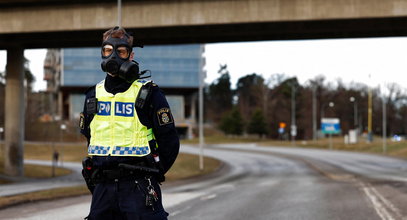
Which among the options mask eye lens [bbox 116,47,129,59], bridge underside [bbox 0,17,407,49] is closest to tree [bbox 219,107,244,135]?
bridge underside [bbox 0,17,407,49]

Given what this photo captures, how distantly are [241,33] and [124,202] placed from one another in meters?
20.5

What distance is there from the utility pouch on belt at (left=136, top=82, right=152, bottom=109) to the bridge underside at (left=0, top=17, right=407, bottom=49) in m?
17.9

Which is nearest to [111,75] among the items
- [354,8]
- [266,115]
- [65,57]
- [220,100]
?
[354,8]

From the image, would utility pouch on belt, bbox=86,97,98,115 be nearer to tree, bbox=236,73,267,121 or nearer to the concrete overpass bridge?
the concrete overpass bridge

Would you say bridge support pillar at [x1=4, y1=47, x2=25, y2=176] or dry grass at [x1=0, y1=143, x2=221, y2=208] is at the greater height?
bridge support pillar at [x1=4, y1=47, x2=25, y2=176]

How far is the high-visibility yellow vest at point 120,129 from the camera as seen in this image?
12.6 feet

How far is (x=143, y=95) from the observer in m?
3.82

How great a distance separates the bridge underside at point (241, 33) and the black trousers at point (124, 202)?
18131mm

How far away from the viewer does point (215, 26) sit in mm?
21906

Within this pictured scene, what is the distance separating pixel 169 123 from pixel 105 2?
63.4 ft

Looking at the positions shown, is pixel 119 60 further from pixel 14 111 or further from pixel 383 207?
pixel 14 111

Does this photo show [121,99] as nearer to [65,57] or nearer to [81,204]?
[81,204]

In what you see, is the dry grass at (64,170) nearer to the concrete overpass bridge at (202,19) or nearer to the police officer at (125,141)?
the concrete overpass bridge at (202,19)

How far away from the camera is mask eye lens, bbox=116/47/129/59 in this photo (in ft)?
13.0
